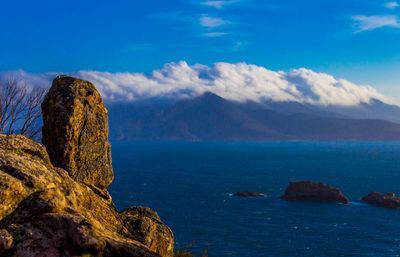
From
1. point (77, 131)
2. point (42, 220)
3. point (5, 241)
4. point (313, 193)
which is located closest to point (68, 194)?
point (42, 220)

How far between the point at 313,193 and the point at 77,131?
387ft

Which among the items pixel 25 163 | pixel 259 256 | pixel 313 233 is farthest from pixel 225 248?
pixel 25 163

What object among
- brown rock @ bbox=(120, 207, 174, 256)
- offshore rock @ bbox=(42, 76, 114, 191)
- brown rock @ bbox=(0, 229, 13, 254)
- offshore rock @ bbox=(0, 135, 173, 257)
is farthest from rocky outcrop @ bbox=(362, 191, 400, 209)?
brown rock @ bbox=(0, 229, 13, 254)

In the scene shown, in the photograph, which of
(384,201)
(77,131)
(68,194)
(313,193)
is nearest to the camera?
(68,194)

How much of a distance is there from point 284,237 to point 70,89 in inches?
2956

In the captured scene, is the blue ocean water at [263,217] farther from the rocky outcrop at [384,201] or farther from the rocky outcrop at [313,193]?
the rocky outcrop at [313,193]

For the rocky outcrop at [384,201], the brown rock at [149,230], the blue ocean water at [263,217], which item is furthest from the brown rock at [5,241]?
the rocky outcrop at [384,201]

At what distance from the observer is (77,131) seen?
52.3ft

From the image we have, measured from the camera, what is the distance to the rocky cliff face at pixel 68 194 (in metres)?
A: 8.47

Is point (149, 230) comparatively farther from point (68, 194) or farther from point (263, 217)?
point (263, 217)

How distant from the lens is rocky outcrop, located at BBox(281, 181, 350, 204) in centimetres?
11894

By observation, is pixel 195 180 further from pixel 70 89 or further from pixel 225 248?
pixel 70 89

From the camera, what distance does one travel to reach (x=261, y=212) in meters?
105

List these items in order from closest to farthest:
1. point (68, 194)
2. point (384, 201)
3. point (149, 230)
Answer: point (68, 194), point (149, 230), point (384, 201)
